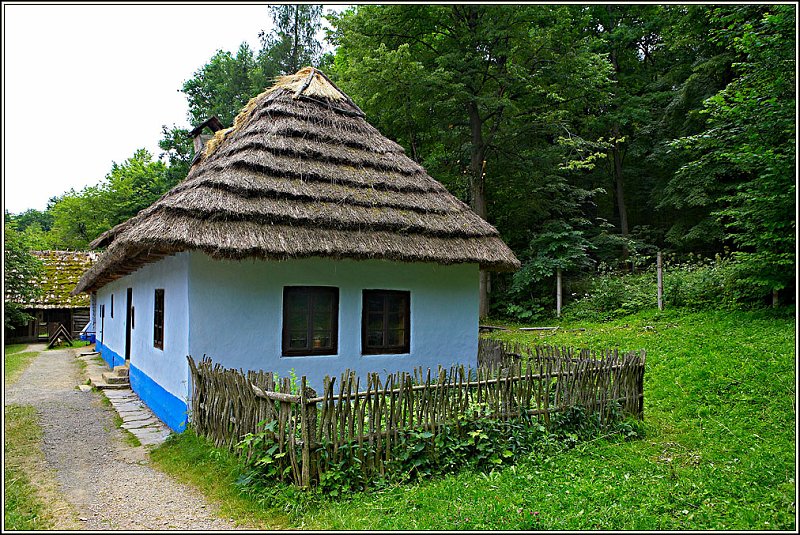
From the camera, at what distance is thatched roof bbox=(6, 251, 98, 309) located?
2302cm

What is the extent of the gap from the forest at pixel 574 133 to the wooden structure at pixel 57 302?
10.6 feet

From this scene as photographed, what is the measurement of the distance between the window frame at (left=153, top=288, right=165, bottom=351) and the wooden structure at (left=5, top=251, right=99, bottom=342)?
Result: 16185mm

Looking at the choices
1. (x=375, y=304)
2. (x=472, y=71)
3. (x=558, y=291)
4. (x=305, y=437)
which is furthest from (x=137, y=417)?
(x=472, y=71)

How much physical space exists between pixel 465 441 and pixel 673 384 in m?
5.03

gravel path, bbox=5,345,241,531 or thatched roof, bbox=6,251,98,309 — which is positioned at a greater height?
thatched roof, bbox=6,251,98,309

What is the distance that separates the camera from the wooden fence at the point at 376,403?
500 cm

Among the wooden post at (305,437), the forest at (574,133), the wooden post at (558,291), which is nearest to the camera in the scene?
the wooden post at (305,437)

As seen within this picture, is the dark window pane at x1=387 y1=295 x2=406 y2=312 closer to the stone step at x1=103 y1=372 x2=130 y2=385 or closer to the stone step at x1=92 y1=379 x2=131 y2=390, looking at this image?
the stone step at x1=92 y1=379 x2=131 y2=390

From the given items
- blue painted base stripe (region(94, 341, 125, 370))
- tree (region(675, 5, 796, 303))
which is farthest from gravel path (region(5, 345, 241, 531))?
tree (region(675, 5, 796, 303))

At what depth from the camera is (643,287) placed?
15688mm

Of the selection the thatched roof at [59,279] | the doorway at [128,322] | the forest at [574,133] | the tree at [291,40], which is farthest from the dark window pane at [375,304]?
the tree at [291,40]

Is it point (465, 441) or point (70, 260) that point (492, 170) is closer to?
point (465, 441)

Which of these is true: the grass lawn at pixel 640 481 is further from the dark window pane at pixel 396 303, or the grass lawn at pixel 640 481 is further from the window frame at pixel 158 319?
the dark window pane at pixel 396 303

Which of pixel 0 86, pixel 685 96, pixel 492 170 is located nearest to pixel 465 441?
pixel 0 86
